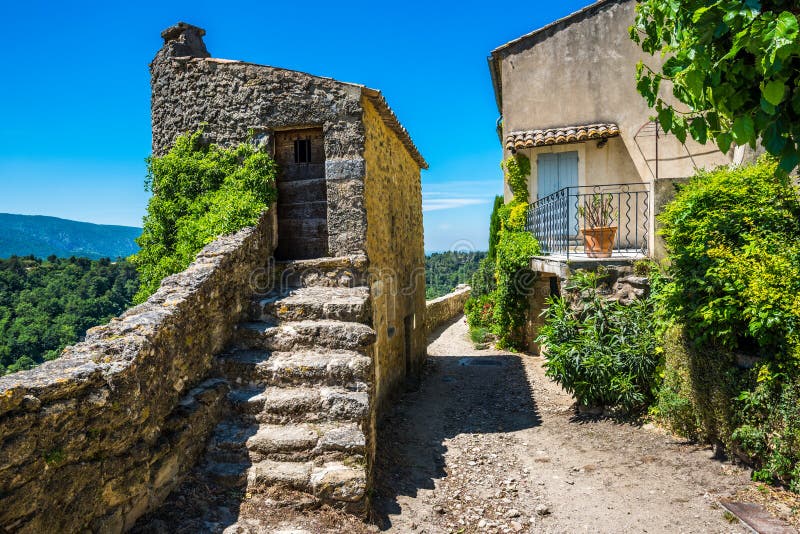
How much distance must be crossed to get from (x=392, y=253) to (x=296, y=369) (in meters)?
4.27

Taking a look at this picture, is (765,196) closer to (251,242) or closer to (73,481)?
(251,242)

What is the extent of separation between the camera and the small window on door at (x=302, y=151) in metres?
7.37

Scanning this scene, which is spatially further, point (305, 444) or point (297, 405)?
point (297, 405)

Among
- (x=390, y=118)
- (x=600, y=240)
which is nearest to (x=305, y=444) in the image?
(x=390, y=118)

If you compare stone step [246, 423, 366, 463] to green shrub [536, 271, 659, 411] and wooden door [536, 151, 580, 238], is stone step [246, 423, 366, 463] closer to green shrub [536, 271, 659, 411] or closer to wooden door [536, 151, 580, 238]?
green shrub [536, 271, 659, 411]

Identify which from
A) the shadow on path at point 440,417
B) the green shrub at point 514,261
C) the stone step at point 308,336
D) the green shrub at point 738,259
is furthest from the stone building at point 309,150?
the green shrub at point 514,261

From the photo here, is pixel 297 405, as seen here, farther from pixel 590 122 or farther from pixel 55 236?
pixel 55 236

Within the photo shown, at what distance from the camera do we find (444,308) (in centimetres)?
1992

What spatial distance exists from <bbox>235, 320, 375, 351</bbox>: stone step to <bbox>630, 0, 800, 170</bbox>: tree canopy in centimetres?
342

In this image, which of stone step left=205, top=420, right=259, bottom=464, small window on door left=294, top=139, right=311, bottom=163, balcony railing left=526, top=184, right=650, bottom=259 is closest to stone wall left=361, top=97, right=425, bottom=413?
small window on door left=294, top=139, right=311, bottom=163

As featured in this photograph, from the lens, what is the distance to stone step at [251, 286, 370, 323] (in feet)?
18.4

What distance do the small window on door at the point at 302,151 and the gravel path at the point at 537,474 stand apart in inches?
159

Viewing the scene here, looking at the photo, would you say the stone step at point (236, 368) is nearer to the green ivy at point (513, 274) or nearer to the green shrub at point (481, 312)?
the green ivy at point (513, 274)

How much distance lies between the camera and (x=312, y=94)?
697cm
